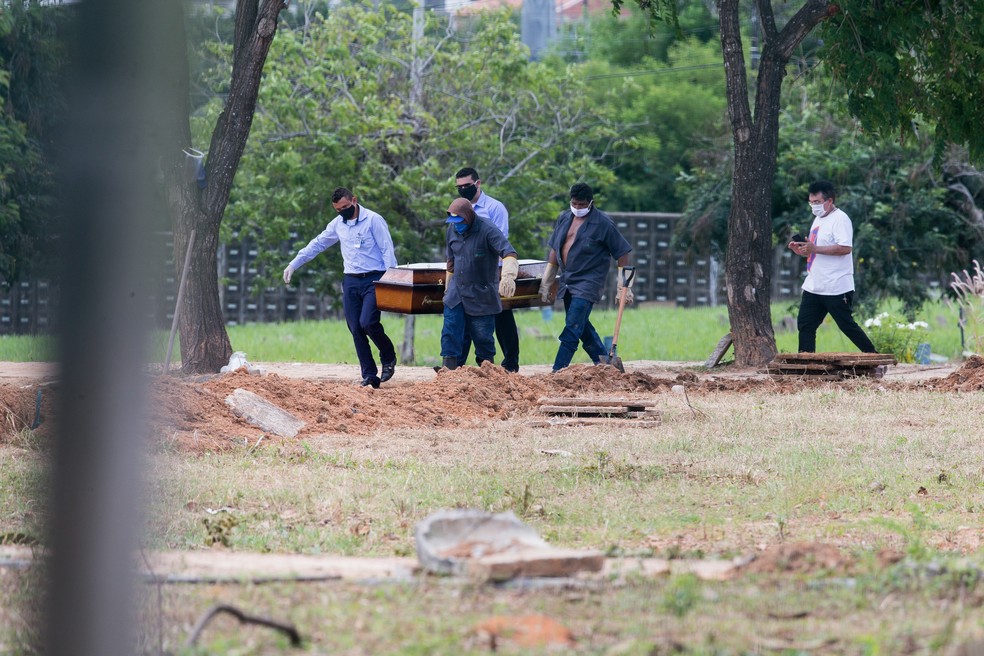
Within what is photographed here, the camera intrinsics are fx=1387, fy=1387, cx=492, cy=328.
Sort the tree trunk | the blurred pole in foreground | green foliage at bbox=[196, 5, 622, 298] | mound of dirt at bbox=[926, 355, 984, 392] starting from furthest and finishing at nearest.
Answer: green foliage at bbox=[196, 5, 622, 298]
the tree trunk
mound of dirt at bbox=[926, 355, 984, 392]
the blurred pole in foreground

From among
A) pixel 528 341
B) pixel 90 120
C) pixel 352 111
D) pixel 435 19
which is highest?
pixel 435 19

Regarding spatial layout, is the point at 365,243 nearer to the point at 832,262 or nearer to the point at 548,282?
the point at 548,282

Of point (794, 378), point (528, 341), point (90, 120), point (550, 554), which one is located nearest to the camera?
point (90, 120)

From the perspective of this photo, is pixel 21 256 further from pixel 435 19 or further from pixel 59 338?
pixel 59 338

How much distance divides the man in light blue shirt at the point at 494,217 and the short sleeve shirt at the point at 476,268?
8.1 inches

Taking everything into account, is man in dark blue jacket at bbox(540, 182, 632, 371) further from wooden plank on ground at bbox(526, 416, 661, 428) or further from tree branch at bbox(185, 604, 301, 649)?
tree branch at bbox(185, 604, 301, 649)

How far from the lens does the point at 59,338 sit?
2756mm

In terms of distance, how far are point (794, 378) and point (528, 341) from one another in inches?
357

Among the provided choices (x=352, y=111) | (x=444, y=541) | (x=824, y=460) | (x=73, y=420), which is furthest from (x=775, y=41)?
(x=73, y=420)

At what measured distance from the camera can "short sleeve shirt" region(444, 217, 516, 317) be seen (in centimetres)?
1223

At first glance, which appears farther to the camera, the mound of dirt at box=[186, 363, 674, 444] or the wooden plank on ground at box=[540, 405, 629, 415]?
the wooden plank on ground at box=[540, 405, 629, 415]

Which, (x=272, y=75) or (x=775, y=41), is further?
(x=272, y=75)

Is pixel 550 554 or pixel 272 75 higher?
pixel 272 75

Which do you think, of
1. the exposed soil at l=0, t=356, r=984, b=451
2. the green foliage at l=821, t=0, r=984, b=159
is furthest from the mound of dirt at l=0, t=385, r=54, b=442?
the green foliage at l=821, t=0, r=984, b=159
